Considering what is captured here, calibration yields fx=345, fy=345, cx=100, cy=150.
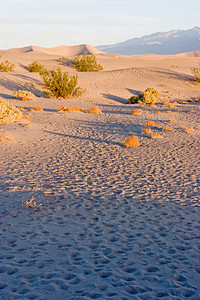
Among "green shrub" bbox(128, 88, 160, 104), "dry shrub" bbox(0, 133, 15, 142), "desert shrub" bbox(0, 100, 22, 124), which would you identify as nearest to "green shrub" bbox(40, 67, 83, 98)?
"green shrub" bbox(128, 88, 160, 104)

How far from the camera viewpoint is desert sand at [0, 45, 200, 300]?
3.98 metres

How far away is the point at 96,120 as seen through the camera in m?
16.9

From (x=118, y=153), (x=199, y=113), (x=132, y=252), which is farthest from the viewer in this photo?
(x=199, y=113)

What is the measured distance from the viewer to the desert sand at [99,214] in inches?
157

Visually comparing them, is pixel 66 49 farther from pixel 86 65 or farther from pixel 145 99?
pixel 145 99

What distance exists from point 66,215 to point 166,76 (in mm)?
32324

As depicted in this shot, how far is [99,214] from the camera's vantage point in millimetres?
6148

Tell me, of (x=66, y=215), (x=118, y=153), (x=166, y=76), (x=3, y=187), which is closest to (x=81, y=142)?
(x=118, y=153)

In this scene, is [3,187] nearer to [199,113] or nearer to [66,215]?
[66,215]

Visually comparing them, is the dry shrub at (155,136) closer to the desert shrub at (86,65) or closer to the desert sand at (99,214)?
the desert sand at (99,214)

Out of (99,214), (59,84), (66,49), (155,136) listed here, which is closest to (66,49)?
(66,49)

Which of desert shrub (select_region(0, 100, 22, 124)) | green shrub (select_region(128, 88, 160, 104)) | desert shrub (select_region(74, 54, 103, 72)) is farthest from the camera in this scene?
desert shrub (select_region(74, 54, 103, 72))

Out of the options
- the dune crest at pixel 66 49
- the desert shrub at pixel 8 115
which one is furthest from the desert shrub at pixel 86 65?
the dune crest at pixel 66 49

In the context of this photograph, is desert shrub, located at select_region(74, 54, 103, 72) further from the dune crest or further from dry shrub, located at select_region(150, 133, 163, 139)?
the dune crest
